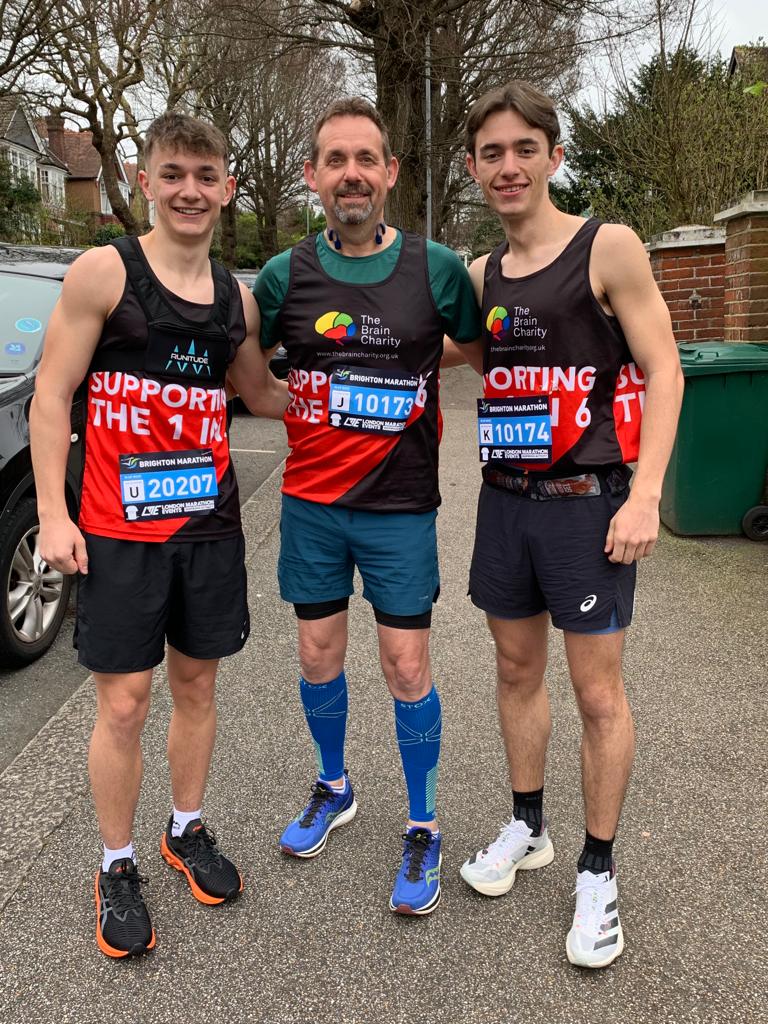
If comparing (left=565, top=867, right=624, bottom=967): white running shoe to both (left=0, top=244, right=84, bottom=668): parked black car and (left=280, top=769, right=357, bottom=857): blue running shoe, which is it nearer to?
(left=280, top=769, right=357, bottom=857): blue running shoe

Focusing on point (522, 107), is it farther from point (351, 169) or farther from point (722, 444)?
point (722, 444)

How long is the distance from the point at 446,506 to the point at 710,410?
7.21 ft

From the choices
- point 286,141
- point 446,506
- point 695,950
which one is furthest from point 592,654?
point 286,141

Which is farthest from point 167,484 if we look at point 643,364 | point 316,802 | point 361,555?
point 643,364

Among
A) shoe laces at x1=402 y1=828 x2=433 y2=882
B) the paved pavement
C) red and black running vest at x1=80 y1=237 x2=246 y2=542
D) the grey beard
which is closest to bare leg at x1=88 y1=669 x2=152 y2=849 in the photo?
the paved pavement

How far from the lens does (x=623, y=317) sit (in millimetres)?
2166

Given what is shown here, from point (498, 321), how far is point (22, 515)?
2.50 meters

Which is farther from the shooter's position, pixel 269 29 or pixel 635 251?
pixel 269 29

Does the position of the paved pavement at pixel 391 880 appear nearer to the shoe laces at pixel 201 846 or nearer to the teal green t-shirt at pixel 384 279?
the shoe laces at pixel 201 846

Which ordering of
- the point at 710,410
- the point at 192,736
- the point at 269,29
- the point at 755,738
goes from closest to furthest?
the point at 192,736 < the point at 755,738 < the point at 710,410 < the point at 269,29

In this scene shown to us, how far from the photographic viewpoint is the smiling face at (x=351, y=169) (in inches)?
92.9

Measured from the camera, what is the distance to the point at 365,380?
243cm

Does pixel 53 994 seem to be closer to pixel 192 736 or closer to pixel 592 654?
pixel 192 736

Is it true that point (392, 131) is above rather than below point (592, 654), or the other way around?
→ above
